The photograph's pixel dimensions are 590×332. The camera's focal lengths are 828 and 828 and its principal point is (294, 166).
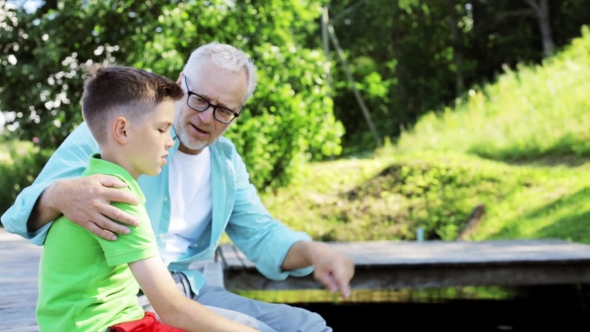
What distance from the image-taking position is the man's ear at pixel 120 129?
6.08 ft

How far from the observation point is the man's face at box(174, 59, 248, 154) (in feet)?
9.45

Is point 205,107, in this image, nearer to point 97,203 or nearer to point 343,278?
point 343,278

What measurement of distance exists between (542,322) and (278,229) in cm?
363

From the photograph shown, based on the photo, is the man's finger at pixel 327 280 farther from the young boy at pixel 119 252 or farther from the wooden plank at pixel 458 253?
the wooden plank at pixel 458 253

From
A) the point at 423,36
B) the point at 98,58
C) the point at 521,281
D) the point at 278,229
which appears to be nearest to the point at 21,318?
the point at 278,229

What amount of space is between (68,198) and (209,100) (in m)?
1.02

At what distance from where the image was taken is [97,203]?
1.85 meters

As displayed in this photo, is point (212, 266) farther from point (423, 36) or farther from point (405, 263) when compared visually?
point (423, 36)

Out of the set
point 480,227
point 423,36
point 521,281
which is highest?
point 521,281

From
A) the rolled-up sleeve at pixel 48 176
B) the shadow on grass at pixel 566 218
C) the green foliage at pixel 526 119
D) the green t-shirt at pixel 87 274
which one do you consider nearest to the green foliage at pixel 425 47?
the green foliage at pixel 526 119

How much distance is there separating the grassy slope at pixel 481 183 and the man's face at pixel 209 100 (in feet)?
16.0

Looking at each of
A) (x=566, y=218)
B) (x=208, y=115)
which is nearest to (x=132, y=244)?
(x=208, y=115)

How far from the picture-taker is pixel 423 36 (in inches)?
1002

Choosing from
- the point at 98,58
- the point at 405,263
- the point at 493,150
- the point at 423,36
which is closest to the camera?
the point at 405,263
